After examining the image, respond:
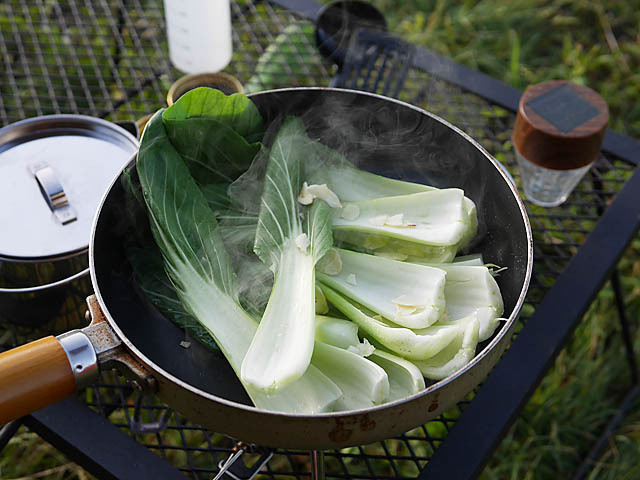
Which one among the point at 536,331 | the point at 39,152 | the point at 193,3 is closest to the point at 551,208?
the point at 536,331

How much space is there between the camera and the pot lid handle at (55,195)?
97 cm

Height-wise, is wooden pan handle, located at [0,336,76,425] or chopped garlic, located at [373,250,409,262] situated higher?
wooden pan handle, located at [0,336,76,425]

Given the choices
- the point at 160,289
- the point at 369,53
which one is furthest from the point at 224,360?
the point at 369,53

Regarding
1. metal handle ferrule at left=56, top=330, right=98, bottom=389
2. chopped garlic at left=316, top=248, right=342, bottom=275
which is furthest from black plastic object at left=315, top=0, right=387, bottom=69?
metal handle ferrule at left=56, top=330, right=98, bottom=389

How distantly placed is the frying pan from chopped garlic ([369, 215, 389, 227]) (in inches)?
6.0

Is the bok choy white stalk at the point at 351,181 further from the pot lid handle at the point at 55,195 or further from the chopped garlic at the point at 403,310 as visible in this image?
the pot lid handle at the point at 55,195

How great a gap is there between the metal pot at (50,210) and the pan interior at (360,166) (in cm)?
8

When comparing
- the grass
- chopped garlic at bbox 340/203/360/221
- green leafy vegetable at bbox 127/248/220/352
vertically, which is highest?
chopped garlic at bbox 340/203/360/221

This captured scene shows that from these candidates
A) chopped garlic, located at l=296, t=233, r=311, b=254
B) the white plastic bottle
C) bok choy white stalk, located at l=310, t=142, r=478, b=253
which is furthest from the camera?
the white plastic bottle

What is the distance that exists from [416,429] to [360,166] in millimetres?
652

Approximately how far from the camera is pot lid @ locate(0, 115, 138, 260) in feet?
3.13

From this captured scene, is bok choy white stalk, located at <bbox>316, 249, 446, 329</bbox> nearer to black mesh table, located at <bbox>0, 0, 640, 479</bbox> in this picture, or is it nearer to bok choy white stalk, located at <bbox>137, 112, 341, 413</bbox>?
bok choy white stalk, located at <bbox>137, 112, 341, 413</bbox>

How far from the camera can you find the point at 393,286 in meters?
0.89

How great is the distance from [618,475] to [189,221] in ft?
3.82
